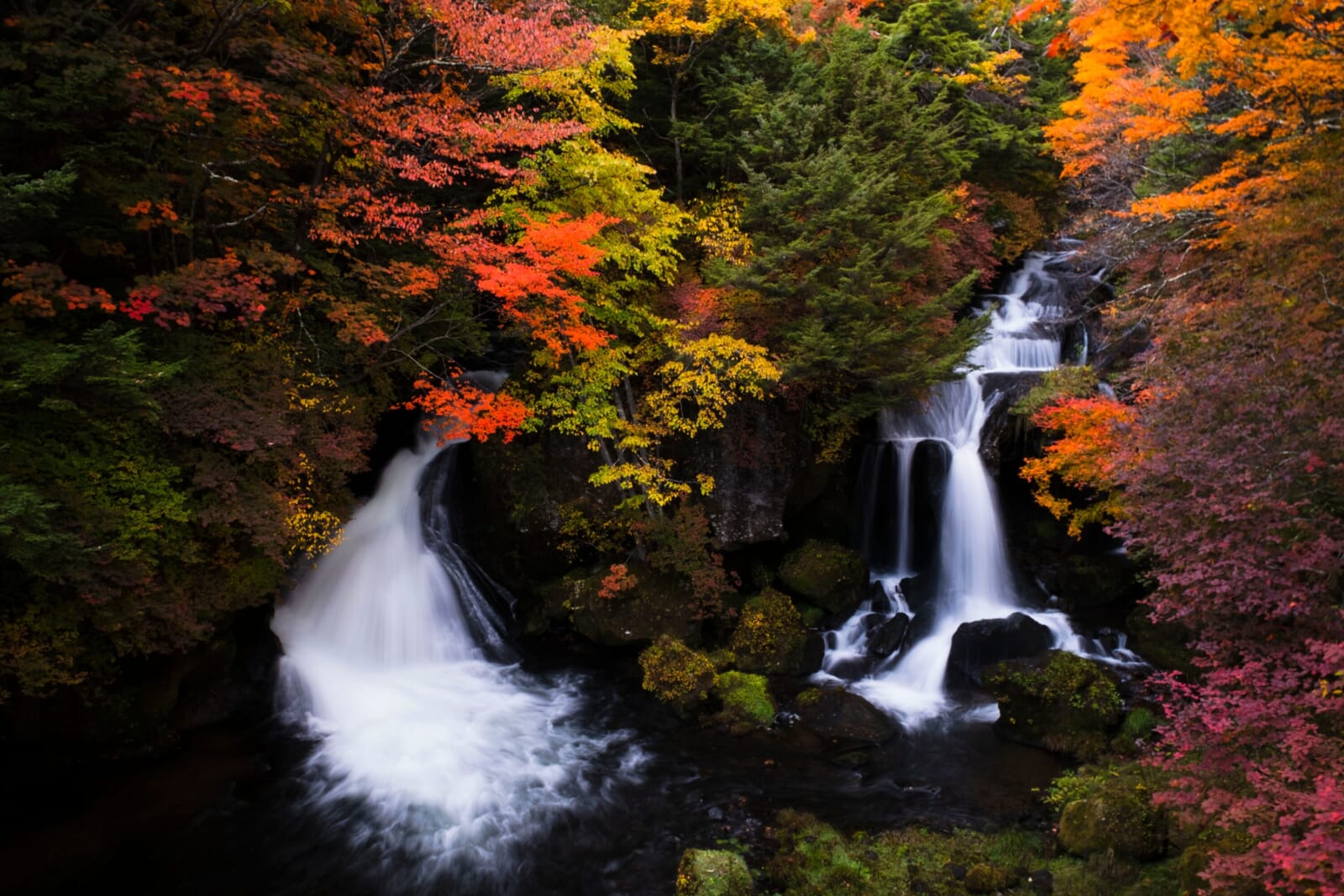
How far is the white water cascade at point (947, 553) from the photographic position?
1128 centimetres

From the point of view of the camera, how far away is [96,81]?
6945 mm

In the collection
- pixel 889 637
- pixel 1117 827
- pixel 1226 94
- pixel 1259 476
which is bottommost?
pixel 1117 827

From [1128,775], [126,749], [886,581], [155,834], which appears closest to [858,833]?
[1128,775]

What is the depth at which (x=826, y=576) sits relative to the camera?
12680mm

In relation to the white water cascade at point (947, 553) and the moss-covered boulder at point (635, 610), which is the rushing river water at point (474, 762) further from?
the moss-covered boulder at point (635, 610)

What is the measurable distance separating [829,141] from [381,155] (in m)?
7.12

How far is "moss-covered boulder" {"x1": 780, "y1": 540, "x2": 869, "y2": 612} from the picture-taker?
12641 mm

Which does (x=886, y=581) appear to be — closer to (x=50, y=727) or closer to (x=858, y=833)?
(x=858, y=833)

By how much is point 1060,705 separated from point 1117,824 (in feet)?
9.82

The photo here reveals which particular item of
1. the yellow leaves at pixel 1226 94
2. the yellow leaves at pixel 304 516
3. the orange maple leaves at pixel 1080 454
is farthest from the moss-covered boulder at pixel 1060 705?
the yellow leaves at pixel 304 516

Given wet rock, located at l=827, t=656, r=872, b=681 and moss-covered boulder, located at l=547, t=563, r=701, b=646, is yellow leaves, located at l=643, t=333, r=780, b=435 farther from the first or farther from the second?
wet rock, located at l=827, t=656, r=872, b=681

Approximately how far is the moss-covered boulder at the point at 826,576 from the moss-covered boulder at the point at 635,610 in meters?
2.14

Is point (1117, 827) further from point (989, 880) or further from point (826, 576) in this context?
point (826, 576)

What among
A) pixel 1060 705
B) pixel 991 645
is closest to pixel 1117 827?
pixel 1060 705
